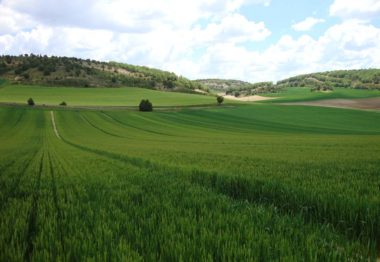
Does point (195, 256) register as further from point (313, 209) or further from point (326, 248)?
point (313, 209)

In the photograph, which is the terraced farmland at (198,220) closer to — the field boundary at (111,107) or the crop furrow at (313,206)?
the crop furrow at (313,206)

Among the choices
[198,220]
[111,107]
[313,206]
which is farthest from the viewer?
[111,107]

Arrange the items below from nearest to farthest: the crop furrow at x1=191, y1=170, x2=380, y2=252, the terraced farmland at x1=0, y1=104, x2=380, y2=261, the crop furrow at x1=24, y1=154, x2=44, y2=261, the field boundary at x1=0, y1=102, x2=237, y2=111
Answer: the terraced farmland at x1=0, y1=104, x2=380, y2=261 < the crop furrow at x1=24, y1=154, x2=44, y2=261 < the crop furrow at x1=191, y1=170, x2=380, y2=252 < the field boundary at x1=0, y1=102, x2=237, y2=111

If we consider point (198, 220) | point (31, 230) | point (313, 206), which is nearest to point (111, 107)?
point (313, 206)

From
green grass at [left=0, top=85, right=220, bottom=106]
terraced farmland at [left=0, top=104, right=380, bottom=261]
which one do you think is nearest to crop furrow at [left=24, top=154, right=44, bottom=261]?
terraced farmland at [left=0, top=104, right=380, bottom=261]

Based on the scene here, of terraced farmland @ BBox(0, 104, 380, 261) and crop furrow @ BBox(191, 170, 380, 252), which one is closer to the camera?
terraced farmland @ BBox(0, 104, 380, 261)

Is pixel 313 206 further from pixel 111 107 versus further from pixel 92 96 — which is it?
pixel 92 96

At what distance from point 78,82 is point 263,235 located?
635 feet

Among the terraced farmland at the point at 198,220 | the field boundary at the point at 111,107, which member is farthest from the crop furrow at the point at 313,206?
the field boundary at the point at 111,107

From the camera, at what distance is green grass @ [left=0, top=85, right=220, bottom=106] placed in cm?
13250

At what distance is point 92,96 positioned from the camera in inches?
5920

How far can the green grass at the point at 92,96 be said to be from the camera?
132 meters

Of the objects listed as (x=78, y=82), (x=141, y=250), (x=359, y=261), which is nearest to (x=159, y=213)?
(x=141, y=250)

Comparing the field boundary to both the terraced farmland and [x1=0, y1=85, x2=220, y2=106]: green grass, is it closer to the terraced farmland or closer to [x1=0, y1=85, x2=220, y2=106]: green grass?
[x1=0, y1=85, x2=220, y2=106]: green grass
